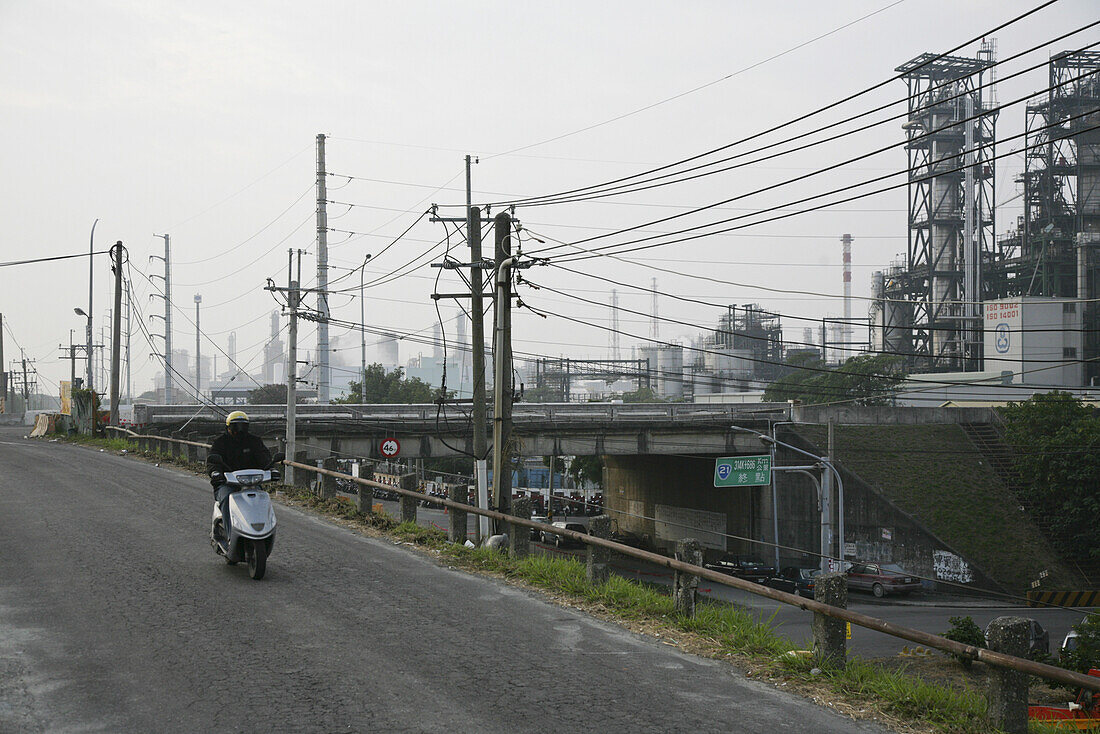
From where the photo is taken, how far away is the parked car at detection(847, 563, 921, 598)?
127 ft

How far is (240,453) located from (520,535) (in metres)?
4.08

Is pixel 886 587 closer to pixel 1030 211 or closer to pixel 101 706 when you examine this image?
pixel 101 706

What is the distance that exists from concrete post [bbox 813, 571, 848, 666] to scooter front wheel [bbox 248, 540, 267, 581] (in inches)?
237

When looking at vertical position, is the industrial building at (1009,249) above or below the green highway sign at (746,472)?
above

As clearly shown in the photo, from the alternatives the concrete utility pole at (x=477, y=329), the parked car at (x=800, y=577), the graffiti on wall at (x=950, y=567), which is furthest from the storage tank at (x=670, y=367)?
the concrete utility pole at (x=477, y=329)

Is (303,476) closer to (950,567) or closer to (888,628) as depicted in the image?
(888,628)

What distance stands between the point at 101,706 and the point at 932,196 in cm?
9238

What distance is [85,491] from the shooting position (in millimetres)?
17719

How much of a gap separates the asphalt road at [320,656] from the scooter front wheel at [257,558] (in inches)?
6.5

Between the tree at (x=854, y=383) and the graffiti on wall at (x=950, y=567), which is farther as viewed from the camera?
the tree at (x=854, y=383)

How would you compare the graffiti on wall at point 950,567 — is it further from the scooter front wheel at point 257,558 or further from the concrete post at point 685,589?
the scooter front wheel at point 257,558

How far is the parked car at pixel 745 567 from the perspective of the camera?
131 feet

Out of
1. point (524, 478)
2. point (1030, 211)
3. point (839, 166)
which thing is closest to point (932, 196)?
point (1030, 211)

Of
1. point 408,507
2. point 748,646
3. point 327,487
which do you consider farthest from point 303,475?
point 748,646
